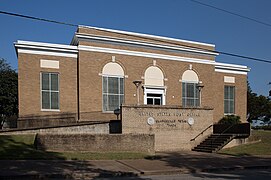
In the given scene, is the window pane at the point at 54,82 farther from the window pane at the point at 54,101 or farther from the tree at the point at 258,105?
the tree at the point at 258,105

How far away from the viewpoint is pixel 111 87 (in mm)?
31344

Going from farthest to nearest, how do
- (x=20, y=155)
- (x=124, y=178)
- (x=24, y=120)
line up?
(x=24, y=120)
(x=20, y=155)
(x=124, y=178)

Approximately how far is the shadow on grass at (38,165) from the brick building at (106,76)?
10.0 metres

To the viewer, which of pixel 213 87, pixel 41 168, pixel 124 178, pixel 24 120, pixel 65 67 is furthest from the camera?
pixel 213 87

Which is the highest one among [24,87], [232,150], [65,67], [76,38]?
[76,38]

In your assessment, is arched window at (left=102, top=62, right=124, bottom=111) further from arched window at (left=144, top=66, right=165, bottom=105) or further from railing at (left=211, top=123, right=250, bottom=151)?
railing at (left=211, top=123, right=250, bottom=151)

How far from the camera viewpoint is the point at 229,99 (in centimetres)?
3953

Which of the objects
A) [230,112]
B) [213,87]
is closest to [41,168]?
[213,87]

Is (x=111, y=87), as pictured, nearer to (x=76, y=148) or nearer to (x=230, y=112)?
(x=76, y=148)

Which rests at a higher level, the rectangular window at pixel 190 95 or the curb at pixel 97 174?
the rectangular window at pixel 190 95

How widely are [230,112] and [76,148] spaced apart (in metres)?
25.7

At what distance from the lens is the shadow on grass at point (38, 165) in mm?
12180

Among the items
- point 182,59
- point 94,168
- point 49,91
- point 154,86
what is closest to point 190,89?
point 182,59

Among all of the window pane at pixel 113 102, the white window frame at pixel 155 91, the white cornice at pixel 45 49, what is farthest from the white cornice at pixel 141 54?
the window pane at pixel 113 102
